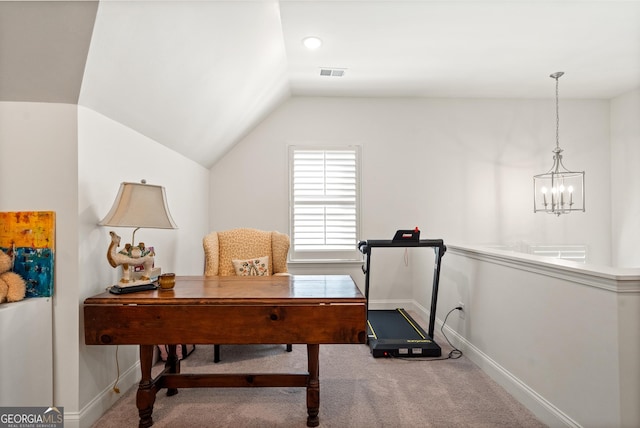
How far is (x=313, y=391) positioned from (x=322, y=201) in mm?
2589

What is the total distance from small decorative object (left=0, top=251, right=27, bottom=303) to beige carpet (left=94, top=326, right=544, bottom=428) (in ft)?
2.79

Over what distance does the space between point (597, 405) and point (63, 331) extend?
2750 mm

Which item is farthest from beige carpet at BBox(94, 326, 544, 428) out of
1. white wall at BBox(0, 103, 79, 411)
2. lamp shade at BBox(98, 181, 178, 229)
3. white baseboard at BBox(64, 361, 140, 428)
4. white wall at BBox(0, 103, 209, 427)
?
lamp shade at BBox(98, 181, 178, 229)

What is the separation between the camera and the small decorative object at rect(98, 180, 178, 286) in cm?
180

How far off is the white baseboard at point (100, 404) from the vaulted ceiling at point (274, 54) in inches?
67.0

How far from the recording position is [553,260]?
193cm

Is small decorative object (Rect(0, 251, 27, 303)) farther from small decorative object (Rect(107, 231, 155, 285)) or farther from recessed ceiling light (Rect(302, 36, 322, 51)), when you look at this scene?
recessed ceiling light (Rect(302, 36, 322, 51))

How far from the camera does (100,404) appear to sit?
1.94 meters

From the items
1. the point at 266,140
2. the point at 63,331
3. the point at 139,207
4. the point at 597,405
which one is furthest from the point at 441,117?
the point at 63,331

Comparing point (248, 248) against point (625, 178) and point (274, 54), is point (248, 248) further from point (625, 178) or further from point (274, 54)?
point (625, 178)

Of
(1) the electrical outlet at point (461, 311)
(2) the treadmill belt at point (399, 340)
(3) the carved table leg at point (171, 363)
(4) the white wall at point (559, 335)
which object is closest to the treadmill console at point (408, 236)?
(4) the white wall at point (559, 335)

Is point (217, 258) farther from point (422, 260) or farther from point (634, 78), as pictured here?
point (634, 78)

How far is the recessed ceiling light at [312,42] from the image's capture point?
9.16 feet

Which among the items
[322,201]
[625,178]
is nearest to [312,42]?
[322,201]
